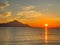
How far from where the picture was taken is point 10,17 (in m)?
2.17

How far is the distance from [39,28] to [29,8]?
0.35 meters

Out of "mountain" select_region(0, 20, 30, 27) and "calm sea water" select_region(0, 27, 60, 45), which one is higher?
"mountain" select_region(0, 20, 30, 27)

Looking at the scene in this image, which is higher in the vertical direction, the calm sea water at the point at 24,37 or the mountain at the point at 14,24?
the mountain at the point at 14,24

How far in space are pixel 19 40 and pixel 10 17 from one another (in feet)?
1.26

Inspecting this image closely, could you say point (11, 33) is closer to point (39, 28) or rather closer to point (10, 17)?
point (10, 17)

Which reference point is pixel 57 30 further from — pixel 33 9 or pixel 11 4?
pixel 11 4

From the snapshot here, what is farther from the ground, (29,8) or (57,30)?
(29,8)

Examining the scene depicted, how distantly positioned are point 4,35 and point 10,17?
295 millimetres

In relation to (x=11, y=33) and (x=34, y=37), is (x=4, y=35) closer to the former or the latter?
(x=11, y=33)

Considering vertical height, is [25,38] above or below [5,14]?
below

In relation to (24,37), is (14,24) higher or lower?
higher

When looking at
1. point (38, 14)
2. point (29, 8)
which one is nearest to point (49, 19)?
point (38, 14)

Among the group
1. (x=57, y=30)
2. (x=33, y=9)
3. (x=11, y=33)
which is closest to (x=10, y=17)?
(x=11, y=33)

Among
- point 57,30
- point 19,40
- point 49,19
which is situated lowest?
point 19,40
